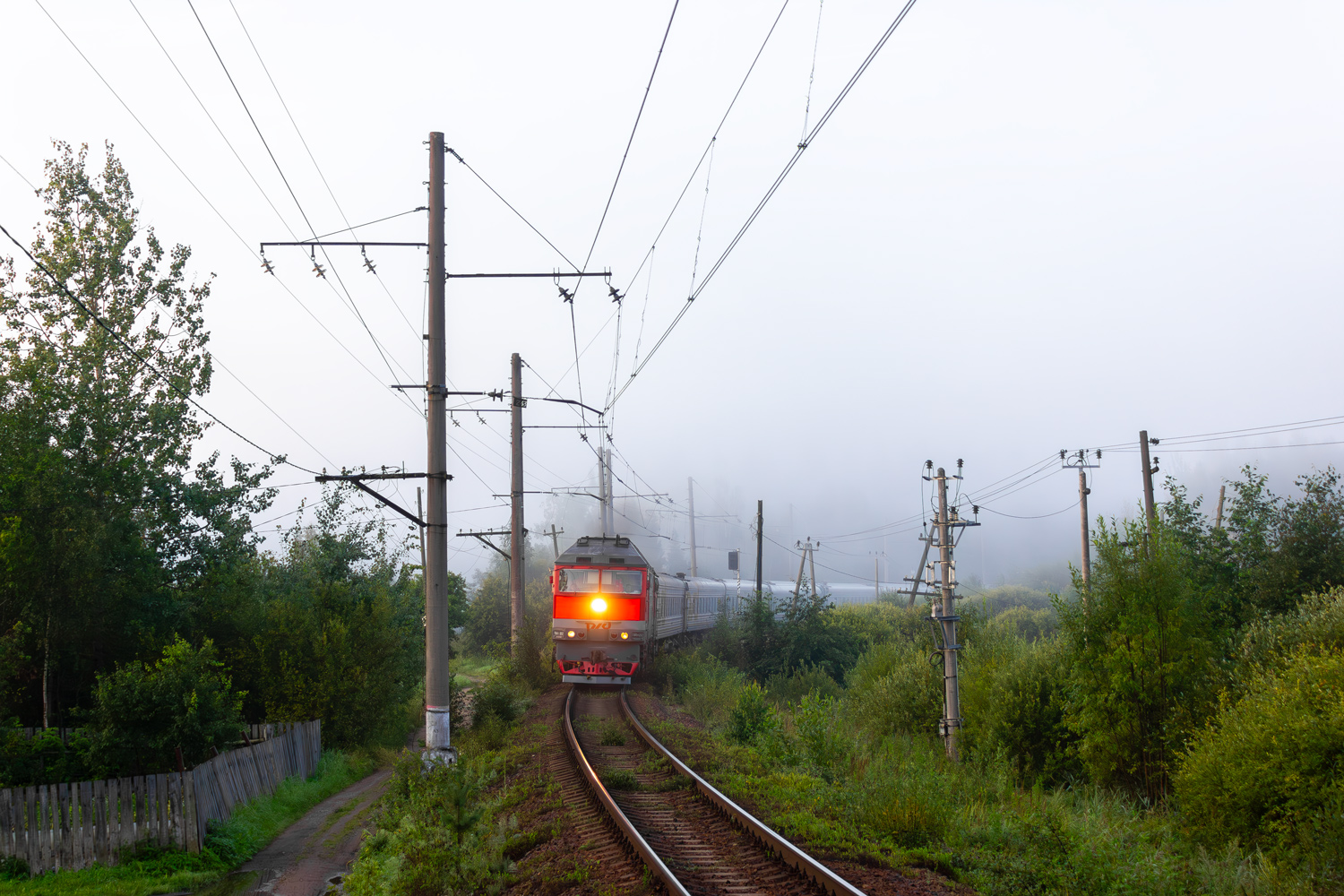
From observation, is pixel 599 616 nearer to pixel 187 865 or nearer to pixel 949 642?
pixel 949 642

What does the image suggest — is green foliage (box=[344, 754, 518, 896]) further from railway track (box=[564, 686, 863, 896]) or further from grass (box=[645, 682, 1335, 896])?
grass (box=[645, 682, 1335, 896])

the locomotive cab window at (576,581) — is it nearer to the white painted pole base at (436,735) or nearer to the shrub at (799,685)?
the shrub at (799,685)

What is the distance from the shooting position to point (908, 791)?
34.0 ft

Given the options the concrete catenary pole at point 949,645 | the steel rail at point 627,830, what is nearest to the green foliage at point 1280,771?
the concrete catenary pole at point 949,645

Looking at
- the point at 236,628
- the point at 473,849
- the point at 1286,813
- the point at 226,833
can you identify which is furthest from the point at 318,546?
the point at 1286,813

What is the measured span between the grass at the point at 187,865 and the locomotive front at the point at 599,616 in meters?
8.74

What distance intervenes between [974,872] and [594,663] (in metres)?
17.7

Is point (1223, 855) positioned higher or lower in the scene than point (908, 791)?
lower

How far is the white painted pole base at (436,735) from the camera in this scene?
469 inches

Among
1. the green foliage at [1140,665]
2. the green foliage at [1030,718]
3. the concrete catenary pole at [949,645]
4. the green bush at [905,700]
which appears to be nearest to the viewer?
the green foliage at [1140,665]

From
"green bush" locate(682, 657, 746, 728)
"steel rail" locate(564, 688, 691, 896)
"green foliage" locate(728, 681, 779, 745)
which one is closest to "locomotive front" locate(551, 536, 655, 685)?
"green bush" locate(682, 657, 746, 728)

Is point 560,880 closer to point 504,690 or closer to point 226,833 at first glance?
point 226,833

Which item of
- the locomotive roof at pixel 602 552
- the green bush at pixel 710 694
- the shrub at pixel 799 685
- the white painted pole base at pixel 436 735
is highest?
the locomotive roof at pixel 602 552

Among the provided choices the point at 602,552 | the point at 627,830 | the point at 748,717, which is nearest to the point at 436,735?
the point at 627,830
